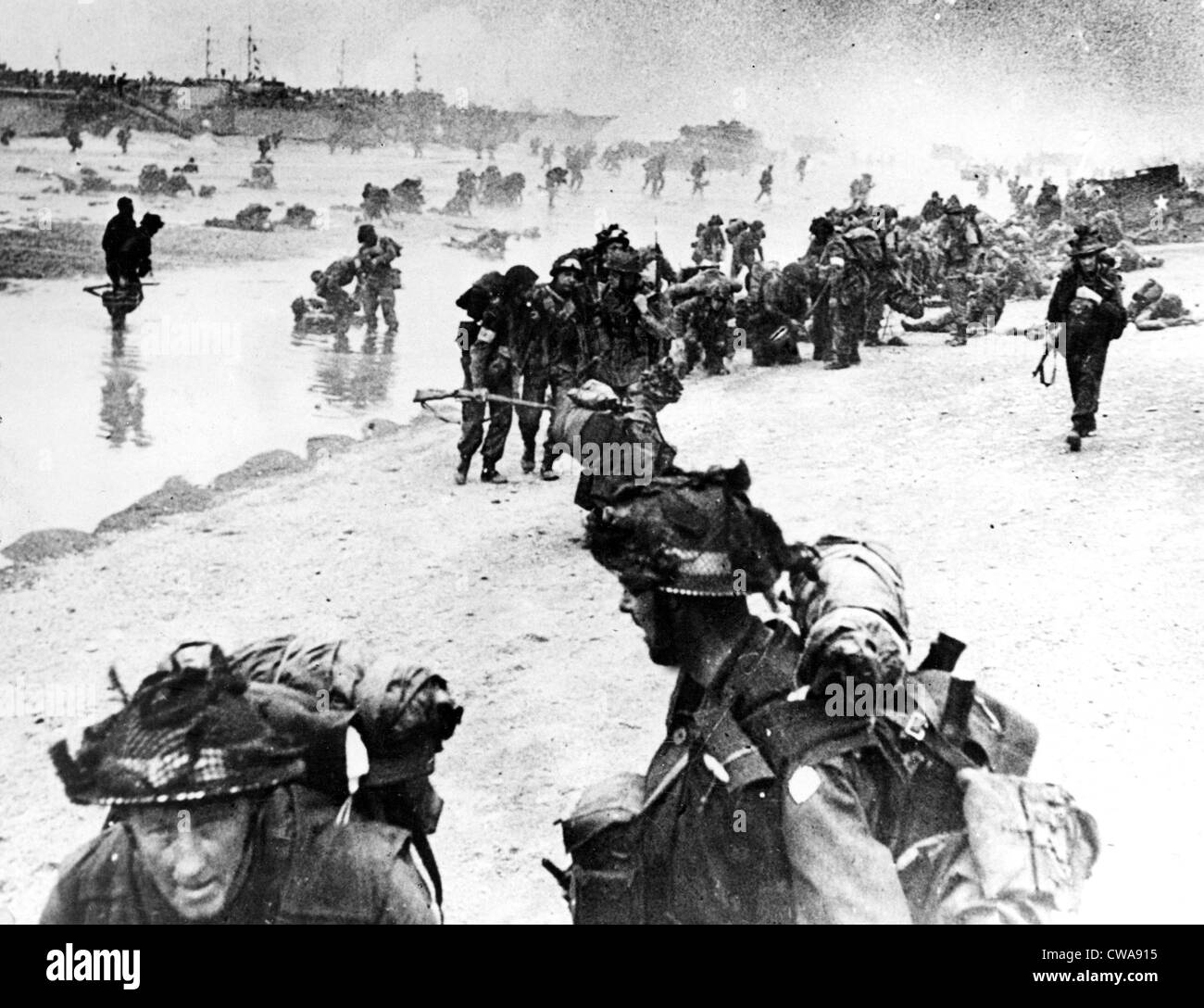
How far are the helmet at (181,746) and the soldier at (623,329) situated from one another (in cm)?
307

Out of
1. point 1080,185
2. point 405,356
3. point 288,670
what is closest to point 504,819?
point 288,670

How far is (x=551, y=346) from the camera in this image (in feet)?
18.4

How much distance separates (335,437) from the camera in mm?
5340

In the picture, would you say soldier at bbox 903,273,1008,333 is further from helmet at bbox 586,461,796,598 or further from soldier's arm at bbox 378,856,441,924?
soldier's arm at bbox 378,856,441,924

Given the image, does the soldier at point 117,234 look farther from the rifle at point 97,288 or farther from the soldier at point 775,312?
the soldier at point 775,312

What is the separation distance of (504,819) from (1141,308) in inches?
172

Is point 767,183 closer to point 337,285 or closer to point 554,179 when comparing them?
point 554,179

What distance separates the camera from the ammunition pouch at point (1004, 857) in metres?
2.48

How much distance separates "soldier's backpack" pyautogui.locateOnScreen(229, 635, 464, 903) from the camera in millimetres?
2561

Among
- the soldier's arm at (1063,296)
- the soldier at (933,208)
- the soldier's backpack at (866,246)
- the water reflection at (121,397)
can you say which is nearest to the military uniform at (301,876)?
the water reflection at (121,397)

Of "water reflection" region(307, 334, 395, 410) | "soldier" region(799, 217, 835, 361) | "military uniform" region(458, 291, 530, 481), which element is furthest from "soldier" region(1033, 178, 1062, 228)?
"water reflection" region(307, 334, 395, 410)

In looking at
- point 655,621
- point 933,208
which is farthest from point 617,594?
A: point 933,208

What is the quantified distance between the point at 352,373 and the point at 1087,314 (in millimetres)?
3431
